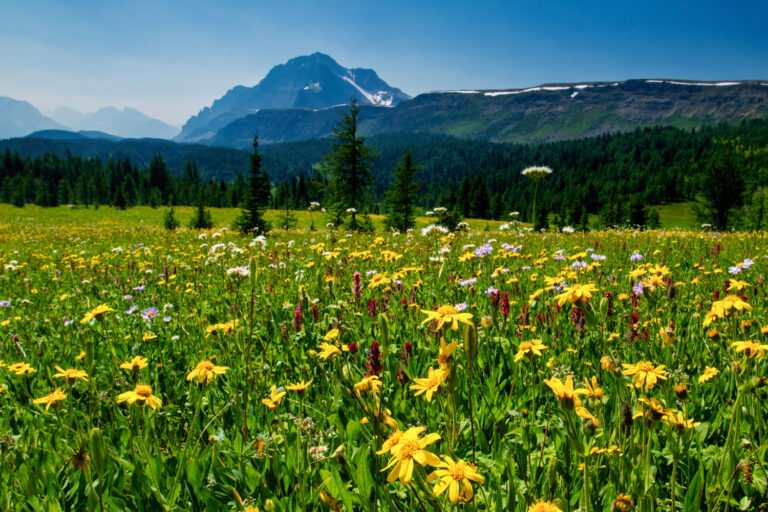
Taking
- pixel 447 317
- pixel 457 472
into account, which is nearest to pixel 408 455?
pixel 457 472

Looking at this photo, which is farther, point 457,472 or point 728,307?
point 728,307

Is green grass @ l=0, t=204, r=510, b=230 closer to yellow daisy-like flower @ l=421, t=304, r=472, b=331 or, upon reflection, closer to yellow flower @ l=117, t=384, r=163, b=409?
yellow daisy-like flower @ l=421, t=304, r=472, b=331

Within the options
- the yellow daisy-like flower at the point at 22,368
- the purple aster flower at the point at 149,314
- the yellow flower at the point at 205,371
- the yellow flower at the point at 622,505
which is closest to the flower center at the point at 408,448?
the yellow flower at the point at 622,505

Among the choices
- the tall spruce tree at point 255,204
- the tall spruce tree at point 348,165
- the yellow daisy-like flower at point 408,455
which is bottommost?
the yellow daisy-like flower at point 408,455

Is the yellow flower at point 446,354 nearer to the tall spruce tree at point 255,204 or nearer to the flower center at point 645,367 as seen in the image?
the flower center at point 645,367

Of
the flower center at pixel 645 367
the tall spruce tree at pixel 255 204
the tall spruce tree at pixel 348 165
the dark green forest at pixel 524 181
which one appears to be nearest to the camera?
the flower center at pixel 645 367

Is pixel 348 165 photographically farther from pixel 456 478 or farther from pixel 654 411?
pixel 456 478

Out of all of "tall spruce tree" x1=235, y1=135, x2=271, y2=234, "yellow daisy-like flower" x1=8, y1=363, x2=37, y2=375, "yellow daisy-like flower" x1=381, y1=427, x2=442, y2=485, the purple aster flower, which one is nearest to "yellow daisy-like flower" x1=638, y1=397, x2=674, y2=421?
"yellow daisy-like flower" x1=381, y1=427, x2=442, y2=485

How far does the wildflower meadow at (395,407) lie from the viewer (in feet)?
3.98

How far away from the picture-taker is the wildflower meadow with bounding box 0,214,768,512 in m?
1.21

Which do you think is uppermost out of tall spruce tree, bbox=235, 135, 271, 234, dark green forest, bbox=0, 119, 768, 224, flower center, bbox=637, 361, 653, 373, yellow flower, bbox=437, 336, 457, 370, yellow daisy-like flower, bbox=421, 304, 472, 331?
dark green forest, bbox=0, 119, 768, 224

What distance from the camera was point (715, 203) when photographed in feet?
185

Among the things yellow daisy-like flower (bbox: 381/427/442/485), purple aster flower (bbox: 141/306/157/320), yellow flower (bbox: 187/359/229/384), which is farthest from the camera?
purple aster flower (bbox: 141/306/157/320)

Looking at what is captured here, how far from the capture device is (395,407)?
205cm
